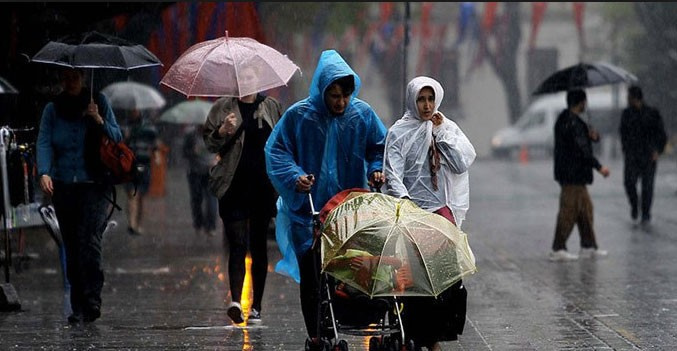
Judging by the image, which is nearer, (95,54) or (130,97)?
(95,54)

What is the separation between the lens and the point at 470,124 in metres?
51.4

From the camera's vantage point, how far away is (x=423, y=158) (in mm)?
8414

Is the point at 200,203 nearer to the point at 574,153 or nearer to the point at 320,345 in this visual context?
the point at 574,153

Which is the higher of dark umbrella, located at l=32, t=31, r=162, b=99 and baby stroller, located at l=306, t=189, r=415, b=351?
dark umbrella, located at l=32, t=31, r=162, b=99

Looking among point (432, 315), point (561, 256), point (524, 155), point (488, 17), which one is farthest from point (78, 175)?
point (488, 17)

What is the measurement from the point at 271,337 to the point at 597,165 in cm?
610

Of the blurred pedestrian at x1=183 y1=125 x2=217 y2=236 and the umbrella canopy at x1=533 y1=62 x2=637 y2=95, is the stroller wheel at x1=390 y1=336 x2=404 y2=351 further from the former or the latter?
the blurred pedestrian at x1=183 y1=125 x2=217 y2=236

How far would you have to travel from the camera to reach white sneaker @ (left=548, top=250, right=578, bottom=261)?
47.6 ft

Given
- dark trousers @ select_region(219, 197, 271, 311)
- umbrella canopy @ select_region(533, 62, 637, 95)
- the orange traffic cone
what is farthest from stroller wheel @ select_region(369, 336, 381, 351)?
the orange traffic cone

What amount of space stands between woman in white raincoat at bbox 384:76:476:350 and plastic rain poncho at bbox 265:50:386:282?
155 millimetres

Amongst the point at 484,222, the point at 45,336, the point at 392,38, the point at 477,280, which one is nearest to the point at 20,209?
the point at 45,336

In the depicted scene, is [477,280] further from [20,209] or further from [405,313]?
[405,313]

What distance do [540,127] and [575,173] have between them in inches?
1208

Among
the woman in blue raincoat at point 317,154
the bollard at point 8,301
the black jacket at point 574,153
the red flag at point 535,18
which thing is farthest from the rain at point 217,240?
the red flag at point 535,18
